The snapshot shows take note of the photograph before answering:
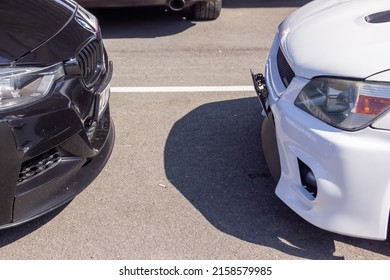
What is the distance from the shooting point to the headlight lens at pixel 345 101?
2.08 meters

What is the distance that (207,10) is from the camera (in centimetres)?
596

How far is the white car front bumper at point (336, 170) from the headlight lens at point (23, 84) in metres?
1.23

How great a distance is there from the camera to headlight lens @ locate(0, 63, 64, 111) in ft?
7.11

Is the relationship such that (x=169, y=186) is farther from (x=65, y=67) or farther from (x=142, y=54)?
(x=142, y=54)

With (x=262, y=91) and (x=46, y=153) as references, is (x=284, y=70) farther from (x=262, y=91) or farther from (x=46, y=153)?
(x=46, y=153)

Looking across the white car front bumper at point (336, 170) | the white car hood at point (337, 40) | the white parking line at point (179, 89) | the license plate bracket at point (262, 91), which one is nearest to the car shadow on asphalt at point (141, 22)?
the white parking line at point (179, 89)

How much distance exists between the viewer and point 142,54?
16.7 ft

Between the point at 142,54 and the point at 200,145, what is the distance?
2.03 m

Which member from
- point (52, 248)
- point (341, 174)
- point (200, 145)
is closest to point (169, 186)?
point (200, 145)

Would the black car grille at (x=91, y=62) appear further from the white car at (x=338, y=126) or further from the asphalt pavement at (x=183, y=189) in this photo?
the white car at (x=338, y=126)

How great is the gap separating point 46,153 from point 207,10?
4149 mm

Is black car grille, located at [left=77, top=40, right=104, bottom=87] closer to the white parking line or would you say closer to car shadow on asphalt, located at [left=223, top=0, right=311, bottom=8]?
the white parking line

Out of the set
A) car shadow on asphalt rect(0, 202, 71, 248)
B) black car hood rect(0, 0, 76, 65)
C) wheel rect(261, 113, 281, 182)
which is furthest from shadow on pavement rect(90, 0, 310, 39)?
car shadow on asphalt rect(0, 202, 71, 248)

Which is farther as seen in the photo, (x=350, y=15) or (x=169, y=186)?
(x=169, y=186)
